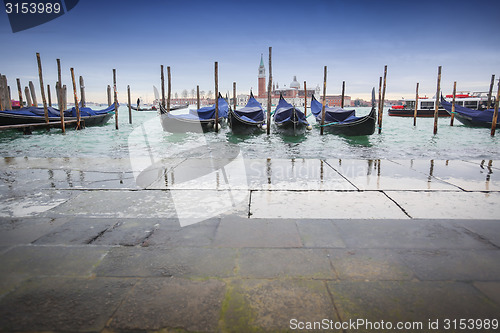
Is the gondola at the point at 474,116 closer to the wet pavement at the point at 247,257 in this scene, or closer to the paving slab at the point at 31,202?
the wet pavement at the point at 247,257

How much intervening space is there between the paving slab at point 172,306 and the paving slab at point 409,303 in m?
0.56

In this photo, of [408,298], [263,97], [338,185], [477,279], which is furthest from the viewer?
[263,97]

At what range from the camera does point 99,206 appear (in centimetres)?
254

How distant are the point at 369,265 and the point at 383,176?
102 inches

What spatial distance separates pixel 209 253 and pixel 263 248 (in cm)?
34

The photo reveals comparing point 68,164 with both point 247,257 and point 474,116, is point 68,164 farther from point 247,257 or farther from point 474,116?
point 474,116

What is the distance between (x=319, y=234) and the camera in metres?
1.92

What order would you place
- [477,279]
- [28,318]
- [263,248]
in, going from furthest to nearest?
1. [263,248]
2. [477,279]
3. [28,318]

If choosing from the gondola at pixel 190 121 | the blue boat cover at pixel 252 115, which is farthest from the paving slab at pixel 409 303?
the gondola at pixel 190 121

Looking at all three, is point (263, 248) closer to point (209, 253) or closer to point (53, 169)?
point (209, 253)

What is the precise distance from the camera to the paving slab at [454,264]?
1404 millimetres

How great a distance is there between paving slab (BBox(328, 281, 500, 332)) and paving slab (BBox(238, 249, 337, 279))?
13 centimetres

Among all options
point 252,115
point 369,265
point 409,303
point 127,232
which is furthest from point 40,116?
point 409,303

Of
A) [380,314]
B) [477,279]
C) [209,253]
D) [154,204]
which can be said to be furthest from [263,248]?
[154,204]
